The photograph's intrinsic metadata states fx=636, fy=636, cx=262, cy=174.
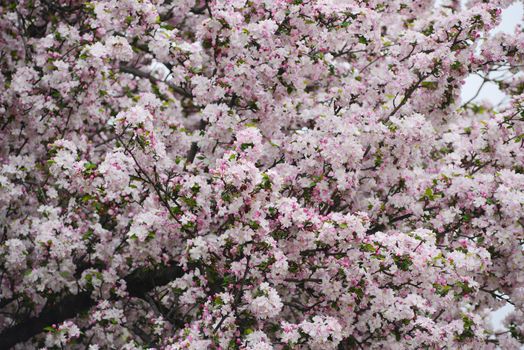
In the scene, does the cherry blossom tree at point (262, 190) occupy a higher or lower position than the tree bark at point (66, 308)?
higher

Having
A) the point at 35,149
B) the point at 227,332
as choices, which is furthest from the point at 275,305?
the point at 35,149

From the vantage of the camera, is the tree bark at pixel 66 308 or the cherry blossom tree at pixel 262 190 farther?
the tree bark at pixel 66 308

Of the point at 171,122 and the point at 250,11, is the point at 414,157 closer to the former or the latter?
the point at 250,11

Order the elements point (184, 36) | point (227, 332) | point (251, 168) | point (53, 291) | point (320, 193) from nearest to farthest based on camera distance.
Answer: point (251, 168) < point (227, 332) < point (320, 193) < point (53, 291) < point (184, 36)

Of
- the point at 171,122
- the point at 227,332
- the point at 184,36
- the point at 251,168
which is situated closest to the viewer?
the point at 251,168

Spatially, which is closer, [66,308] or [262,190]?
[262,190]

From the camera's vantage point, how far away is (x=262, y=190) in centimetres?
621

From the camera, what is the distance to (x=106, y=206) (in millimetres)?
8117

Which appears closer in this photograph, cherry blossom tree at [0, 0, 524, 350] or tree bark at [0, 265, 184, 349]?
cherry blossom tree at [0, 0, 524, 350]

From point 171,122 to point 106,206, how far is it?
1.76 meters

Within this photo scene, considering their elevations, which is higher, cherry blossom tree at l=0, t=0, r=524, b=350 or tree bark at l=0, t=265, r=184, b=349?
cherry blossom tree at l=0, t=0, r=524, b=350

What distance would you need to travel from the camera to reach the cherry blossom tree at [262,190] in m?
6.76

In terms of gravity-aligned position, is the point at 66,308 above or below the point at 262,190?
below

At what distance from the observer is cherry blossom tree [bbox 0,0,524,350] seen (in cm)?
676
